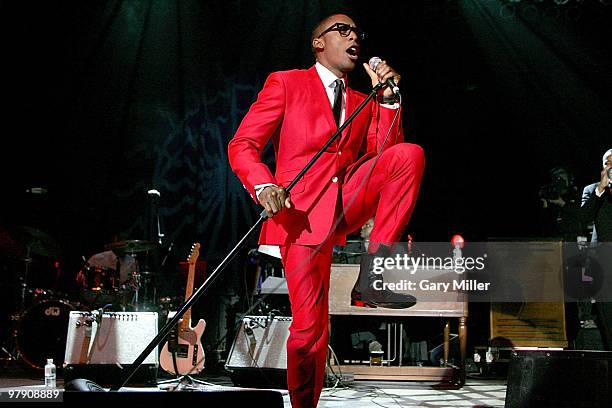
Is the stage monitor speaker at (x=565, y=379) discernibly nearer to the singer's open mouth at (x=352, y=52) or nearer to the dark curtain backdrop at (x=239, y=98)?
the singer's open mouth at (x=352, y=52)

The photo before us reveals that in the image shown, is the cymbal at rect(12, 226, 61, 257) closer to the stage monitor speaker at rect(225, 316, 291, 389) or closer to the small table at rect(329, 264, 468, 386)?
the stage monitor speaker at rect(225, 316, 291, 389)

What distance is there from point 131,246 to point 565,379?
4447mm

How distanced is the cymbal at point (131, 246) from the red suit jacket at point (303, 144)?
146 inches

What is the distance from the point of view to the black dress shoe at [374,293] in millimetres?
2453

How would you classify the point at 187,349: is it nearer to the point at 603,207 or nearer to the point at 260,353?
the point at 260,353

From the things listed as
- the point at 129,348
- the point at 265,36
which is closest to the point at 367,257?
the point at 129,348

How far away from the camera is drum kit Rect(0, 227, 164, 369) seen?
6426mm

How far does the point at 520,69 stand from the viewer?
7.32 metres

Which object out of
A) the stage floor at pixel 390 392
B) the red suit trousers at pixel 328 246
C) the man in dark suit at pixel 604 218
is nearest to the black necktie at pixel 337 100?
the red suit trousers at pixel 328 246

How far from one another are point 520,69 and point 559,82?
0.49 m

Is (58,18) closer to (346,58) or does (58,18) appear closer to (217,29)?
(217,29)

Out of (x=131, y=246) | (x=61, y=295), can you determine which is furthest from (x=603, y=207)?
(x=61, y=295)

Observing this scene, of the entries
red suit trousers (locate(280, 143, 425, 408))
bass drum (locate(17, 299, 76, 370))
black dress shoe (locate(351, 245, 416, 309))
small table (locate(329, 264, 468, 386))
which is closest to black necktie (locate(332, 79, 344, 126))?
red suit trousers (locate(280, 143, 425, 408))

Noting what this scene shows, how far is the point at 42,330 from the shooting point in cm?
677
